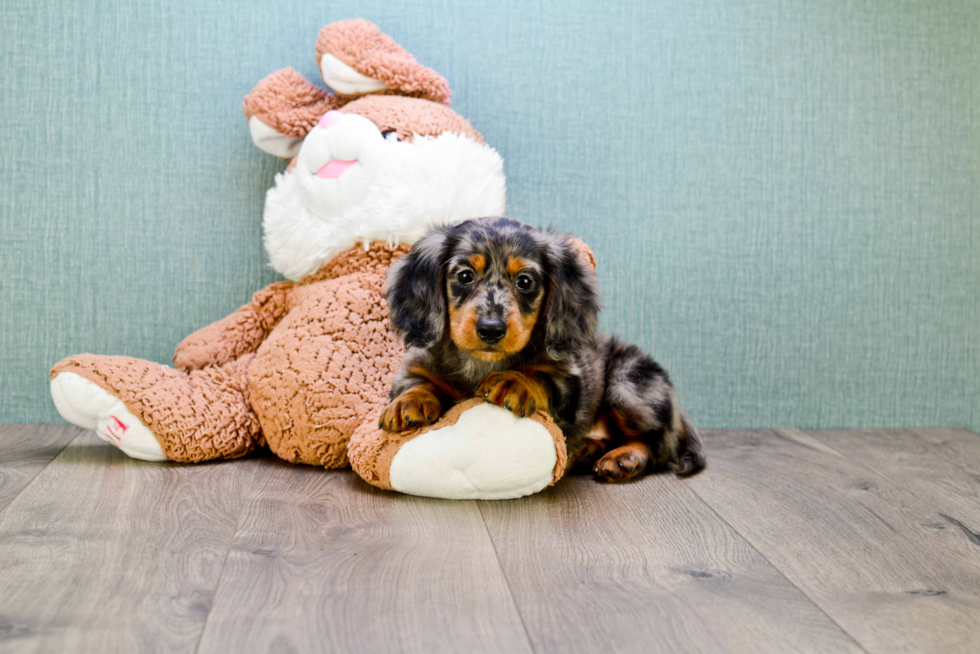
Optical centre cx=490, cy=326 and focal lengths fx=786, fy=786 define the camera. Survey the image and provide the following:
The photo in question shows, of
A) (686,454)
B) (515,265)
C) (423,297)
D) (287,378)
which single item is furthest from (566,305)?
(287,378)

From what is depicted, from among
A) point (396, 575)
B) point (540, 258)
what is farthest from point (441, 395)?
point (396, 575)

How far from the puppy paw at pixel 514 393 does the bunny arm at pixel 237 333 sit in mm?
756

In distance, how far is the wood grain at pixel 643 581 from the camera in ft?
3.60

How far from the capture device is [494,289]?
1643 millimetres

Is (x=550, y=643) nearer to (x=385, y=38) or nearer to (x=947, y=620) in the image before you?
(x=947, y=620)

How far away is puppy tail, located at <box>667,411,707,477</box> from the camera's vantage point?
2.00 m

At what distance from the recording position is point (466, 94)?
7.77 feet

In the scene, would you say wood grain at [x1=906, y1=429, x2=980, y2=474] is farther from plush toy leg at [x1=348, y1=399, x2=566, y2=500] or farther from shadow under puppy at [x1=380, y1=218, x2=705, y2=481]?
plush toy leg at [x1=348, y1=399, x2=566, y2=500]

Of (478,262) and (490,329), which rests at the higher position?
(478,262)

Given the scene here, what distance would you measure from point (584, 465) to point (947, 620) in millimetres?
973

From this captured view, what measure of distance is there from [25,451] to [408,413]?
1083 mm

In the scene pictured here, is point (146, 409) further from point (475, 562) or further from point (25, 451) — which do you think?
point (475, 562)

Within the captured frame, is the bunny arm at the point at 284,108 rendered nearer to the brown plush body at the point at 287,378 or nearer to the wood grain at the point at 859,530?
the brown plush body at the point at 287,378

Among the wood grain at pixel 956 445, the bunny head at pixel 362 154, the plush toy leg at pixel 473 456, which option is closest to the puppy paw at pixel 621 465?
the plush toy leg at pixel 473 456
